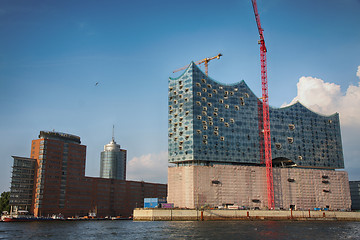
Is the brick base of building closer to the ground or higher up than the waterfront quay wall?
higher up

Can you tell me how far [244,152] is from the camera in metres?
200

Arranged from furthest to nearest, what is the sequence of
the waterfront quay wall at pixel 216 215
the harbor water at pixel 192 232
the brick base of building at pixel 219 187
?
1. the brick base of building at pixel 219 187
2. the waterfront quay wall at pixel 216 215
3. the harbor water at pixel 192 232

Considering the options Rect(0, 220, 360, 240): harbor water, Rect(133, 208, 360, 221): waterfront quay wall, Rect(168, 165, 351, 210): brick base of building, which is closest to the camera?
Rect(0, 220, 360, 240): harbor water

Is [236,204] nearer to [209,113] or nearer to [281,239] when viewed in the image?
[209,113]

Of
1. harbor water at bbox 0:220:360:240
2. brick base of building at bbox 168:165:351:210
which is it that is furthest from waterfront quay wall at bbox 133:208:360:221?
harbor water at bbox 0:220:360:240

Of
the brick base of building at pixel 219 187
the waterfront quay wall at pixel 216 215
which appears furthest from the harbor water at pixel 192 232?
the brick base of building at pixel 219 187

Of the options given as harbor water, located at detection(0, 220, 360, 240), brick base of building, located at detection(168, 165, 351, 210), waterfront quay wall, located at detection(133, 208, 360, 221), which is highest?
brick base of building, located at detection(168, 165, 351, 210)

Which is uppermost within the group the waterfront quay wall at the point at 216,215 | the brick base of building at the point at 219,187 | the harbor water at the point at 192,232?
the brick base of building at the point at 219,187

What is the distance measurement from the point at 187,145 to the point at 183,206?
29.8 m

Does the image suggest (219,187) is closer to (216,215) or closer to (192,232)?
(216,215)

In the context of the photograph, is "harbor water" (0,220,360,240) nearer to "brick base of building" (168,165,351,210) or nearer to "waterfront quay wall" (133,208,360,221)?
"waterfront quay wall" (133,208,360,221)

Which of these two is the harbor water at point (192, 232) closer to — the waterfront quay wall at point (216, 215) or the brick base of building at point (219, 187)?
the waterfront quay wall at point (216, 215)

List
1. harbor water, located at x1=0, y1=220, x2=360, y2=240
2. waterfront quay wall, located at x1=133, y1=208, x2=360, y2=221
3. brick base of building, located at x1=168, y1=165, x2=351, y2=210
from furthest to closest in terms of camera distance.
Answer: brick base of building, located at x1=168, y1=165, x2=351, y2=210
waterfront quay wall, located at x1=133, y1=208, x2=360, y2=221
harbor water, located at x1=0, y1=220, x2=360, y2=240

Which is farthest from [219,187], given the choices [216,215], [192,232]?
[192,232]
